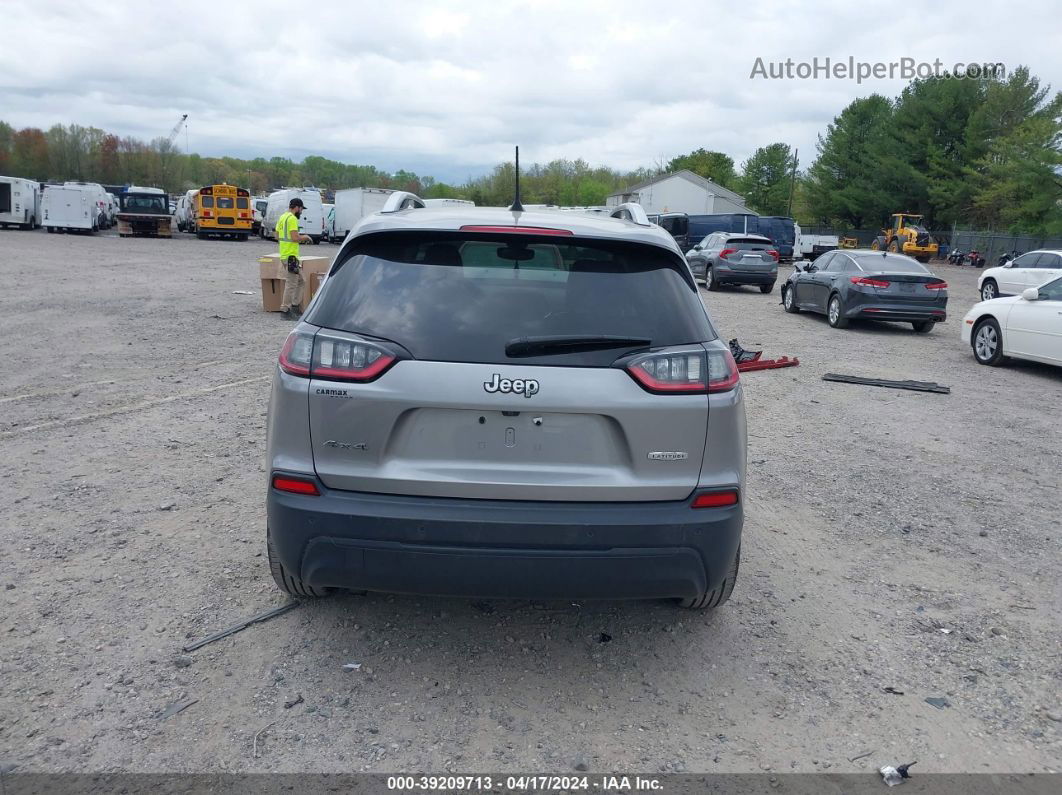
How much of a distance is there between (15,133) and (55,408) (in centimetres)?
15064

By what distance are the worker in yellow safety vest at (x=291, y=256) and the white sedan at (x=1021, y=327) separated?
1032 centimetres

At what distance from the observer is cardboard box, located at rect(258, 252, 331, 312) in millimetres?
14820

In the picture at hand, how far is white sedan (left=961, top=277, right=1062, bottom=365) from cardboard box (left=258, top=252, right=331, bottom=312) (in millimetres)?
10238

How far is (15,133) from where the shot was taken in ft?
433

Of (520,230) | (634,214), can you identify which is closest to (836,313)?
(634,214)

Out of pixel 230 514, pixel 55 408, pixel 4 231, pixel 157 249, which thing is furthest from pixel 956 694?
pixel 4 231

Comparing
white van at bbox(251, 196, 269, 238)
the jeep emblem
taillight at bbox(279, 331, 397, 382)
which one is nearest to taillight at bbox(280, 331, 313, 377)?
taillight at bbox(279, 331, 397, 382)

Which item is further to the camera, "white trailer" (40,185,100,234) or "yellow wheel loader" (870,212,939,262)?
"yellow wheel loader" (870,212,939,262)

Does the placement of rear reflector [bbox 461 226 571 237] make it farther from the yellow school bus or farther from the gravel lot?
the yellow school bus

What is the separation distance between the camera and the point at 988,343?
12273 mm

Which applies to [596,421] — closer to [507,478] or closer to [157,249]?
[507,478]

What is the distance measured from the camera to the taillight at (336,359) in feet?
10.4

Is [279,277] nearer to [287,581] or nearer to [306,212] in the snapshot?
[287,581]

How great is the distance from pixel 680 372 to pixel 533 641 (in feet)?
4.84
